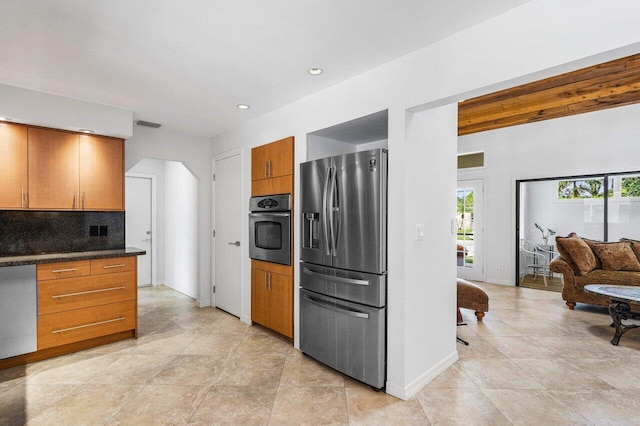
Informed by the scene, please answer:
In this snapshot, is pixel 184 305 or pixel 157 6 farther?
pixel 184 305

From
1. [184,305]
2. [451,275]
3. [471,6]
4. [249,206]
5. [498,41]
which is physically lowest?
[184,305]

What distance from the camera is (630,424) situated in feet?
6.82

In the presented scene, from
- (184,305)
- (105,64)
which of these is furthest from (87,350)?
(105,64)

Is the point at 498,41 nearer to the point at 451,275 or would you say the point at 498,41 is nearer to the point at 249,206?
the point at 451,275

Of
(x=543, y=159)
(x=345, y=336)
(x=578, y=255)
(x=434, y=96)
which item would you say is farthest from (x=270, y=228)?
(x=543, y=159)

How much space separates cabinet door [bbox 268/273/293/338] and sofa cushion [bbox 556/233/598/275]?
13.3ft

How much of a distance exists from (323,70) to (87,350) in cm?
348

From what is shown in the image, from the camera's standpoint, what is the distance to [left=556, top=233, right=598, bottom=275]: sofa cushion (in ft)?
14.9

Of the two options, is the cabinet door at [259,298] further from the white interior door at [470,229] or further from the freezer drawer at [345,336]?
the white interior door at [470,229]

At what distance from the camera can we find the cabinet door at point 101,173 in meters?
3.48

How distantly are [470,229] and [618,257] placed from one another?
2.46 m

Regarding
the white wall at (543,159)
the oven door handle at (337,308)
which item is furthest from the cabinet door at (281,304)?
the white wall at (543,159)

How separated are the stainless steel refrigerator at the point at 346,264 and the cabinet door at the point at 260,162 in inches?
29.8

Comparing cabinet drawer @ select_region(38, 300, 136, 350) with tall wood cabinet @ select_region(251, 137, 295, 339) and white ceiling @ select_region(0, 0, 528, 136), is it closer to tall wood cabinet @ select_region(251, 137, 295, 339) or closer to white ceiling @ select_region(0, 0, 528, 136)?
tall wood cabinet @ select_region(251, 137, 295, 339)
